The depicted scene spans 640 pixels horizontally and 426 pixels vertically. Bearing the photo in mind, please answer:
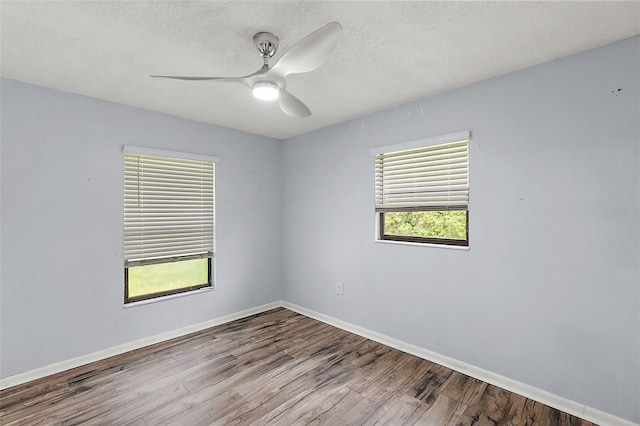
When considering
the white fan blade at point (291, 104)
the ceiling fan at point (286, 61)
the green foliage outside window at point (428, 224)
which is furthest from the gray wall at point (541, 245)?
the ceiling fan at point (286, 61)

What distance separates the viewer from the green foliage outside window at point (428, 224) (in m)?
2.67

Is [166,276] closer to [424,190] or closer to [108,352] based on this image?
[108,352]

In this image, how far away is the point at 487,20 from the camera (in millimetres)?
1652

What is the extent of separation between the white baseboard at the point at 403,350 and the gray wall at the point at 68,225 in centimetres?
6

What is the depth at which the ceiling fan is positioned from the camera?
54.0 inches

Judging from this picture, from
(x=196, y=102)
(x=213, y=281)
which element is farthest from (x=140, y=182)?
(x=213, y=281)

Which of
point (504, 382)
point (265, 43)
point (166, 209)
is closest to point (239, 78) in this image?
point (265, 43)

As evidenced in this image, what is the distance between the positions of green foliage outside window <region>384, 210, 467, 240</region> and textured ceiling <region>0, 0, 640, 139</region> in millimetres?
1098

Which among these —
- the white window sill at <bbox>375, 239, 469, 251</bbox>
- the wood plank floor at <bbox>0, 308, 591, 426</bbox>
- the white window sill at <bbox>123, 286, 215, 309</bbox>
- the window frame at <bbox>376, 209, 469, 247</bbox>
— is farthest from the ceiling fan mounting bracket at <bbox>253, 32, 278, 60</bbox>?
the white window sill at <bbox>123, 286, 215, 309</bbox>

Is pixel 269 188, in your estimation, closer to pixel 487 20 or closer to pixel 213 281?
pixel 213 281

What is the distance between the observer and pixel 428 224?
286cm

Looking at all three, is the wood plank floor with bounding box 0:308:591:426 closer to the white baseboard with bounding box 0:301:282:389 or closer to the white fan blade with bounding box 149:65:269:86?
the white baseboard with bounding box 0:301:282:389

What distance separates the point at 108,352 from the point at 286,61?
2970 millimetres

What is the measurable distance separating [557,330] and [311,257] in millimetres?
2506
